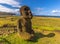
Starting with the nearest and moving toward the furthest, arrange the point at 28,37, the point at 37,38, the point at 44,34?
the point at 28,37
the point at 37,38
the point at 44,34

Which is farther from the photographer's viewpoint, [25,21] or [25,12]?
[25,21]

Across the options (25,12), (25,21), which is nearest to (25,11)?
(25,12)

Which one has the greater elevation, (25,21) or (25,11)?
(25,11)

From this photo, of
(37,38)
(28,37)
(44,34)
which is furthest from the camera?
(44,34)

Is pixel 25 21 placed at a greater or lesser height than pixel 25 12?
lesser

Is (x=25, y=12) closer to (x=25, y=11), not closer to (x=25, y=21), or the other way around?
(x=25, y=11)

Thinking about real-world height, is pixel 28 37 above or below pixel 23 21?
below

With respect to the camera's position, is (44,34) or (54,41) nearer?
(54,41)

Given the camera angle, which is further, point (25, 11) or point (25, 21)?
point (25, 21)

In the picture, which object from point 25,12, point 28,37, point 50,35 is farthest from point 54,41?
point 25,12

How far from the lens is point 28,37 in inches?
354

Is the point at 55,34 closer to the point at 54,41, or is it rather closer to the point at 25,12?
the point at 54,41

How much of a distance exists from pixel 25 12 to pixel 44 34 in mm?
2137

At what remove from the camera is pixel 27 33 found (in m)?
9.16
